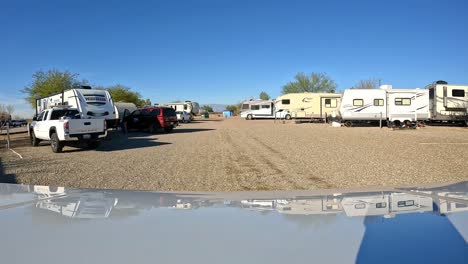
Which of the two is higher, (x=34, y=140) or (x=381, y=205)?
(x=34, y=140)

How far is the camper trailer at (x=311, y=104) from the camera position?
127ft

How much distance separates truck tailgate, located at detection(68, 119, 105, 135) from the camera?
13830mm

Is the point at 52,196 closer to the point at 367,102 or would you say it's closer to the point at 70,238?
the point at 70,238

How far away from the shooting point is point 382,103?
98.2ft

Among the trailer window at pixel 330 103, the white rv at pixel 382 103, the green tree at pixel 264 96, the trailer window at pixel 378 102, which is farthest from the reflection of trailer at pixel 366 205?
the green tree at pixel 264 96

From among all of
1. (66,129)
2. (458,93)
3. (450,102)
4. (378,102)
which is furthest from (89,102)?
(458,93)

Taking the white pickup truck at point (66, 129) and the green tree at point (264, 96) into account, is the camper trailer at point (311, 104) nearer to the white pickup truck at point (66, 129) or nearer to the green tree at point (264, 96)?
the white pickup truck at point (66, 129)

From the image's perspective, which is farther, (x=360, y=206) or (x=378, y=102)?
(x=378, y=102)

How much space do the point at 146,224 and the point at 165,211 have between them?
444mm

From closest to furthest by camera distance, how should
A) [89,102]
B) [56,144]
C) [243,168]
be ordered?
[243,168] < [56,144] < [89,102]

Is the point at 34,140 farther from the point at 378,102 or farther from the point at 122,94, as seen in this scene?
the point at 122,94

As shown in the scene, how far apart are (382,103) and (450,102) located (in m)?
5.27

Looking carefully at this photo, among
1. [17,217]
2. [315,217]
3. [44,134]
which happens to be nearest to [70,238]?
[17,217]

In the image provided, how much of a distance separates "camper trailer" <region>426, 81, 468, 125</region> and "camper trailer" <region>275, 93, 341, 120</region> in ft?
33.2
